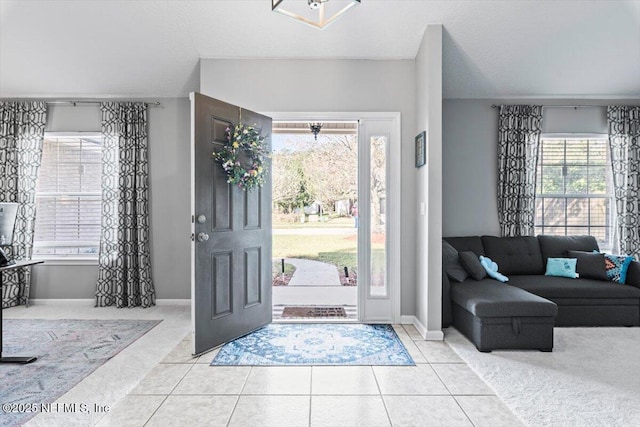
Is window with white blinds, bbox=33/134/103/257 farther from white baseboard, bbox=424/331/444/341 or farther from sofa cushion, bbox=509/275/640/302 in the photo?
sofa cushion, bbox=509/275/640/302

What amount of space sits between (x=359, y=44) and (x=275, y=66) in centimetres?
92

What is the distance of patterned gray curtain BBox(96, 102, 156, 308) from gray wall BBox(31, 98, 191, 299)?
0.44ft

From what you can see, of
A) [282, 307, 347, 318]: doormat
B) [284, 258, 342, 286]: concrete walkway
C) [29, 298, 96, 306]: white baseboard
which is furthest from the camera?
[284, 258, 342, 286]: concrete walkway

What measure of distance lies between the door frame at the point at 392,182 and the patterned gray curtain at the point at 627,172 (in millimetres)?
3018

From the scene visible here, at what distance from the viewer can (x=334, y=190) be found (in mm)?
8570

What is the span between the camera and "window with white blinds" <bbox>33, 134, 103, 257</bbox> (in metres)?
5.05

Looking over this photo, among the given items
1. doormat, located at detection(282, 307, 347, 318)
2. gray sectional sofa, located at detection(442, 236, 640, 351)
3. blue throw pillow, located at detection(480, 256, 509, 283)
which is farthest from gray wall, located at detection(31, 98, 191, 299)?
blue throw pillow, located at detection(480, 256, 509, 283)

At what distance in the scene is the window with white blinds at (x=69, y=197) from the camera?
16.6 feet

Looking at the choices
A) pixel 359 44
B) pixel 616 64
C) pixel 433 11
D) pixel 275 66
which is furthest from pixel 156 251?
pixel 616 64

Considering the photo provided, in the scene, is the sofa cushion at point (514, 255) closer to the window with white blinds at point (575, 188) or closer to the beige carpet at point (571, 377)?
the window with white blinds at point (575, 188)

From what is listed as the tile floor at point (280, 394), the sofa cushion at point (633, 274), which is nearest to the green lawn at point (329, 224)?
the sofa cushion at point (633, 274)

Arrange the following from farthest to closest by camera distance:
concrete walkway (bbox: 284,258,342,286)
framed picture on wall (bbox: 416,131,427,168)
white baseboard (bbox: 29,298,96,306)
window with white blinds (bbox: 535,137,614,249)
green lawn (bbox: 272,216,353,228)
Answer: green lawn (bbox: 272,216,353,228) → concrete walkway (bbox: 284,258,342,286) → window with white blinds (bbox: 535,137,614,249) → white baseboard (bbox: 29,298,96,306) → framed picture on wall (bbox: 416,131,427,168)

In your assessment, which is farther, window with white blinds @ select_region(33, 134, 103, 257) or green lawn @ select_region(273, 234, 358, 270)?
green lawn @ select_region(273, 234, 358, 270)

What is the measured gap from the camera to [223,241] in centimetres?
354
